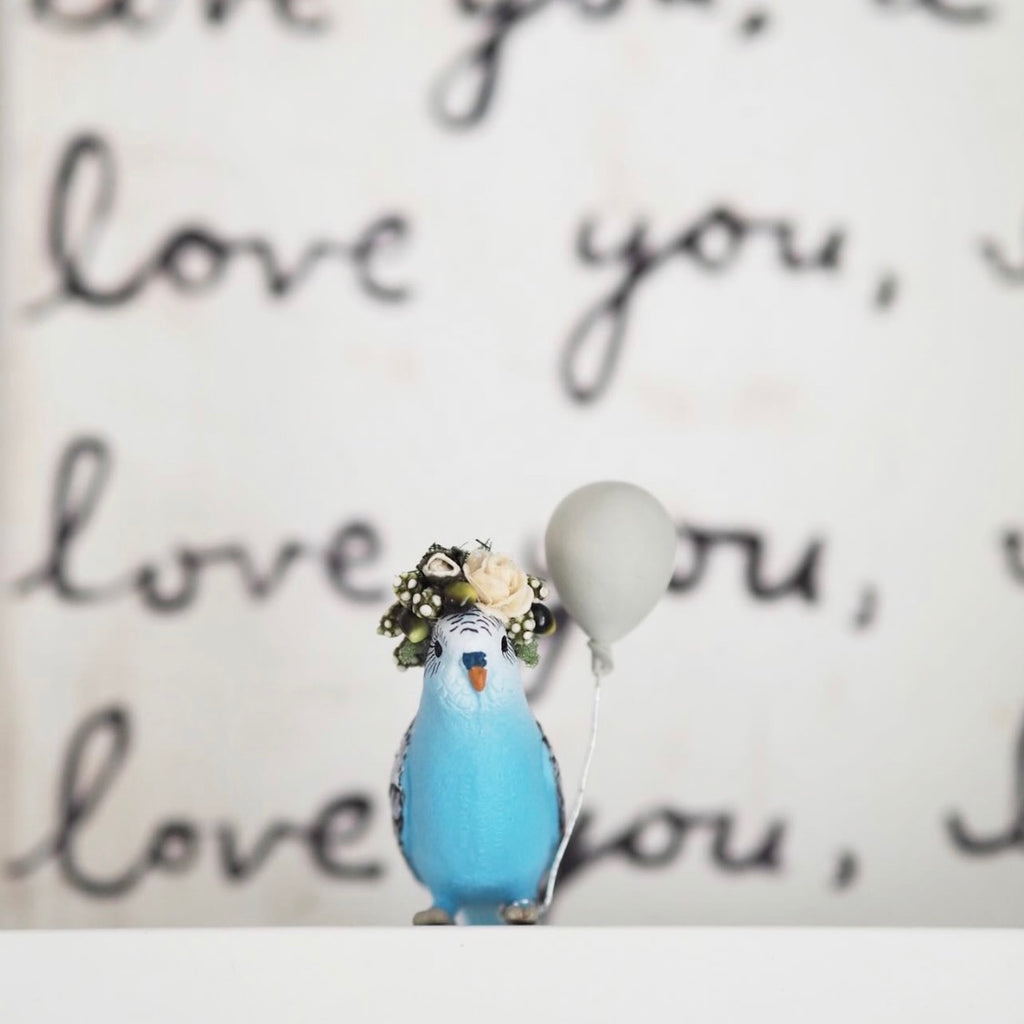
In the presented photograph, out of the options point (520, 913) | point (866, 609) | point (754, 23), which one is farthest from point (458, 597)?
point (754, 23)

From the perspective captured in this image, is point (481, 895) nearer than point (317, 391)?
Yes

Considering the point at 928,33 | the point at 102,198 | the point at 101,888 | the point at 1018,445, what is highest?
the point at 928,33

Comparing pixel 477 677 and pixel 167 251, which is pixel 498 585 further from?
pixel 167 251

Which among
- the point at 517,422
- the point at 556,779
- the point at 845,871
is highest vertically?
the point at 517,422

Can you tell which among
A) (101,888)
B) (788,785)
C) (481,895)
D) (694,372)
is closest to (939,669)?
(788,785)

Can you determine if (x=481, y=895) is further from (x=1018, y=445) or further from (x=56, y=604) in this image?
(x=1018, y=445)
